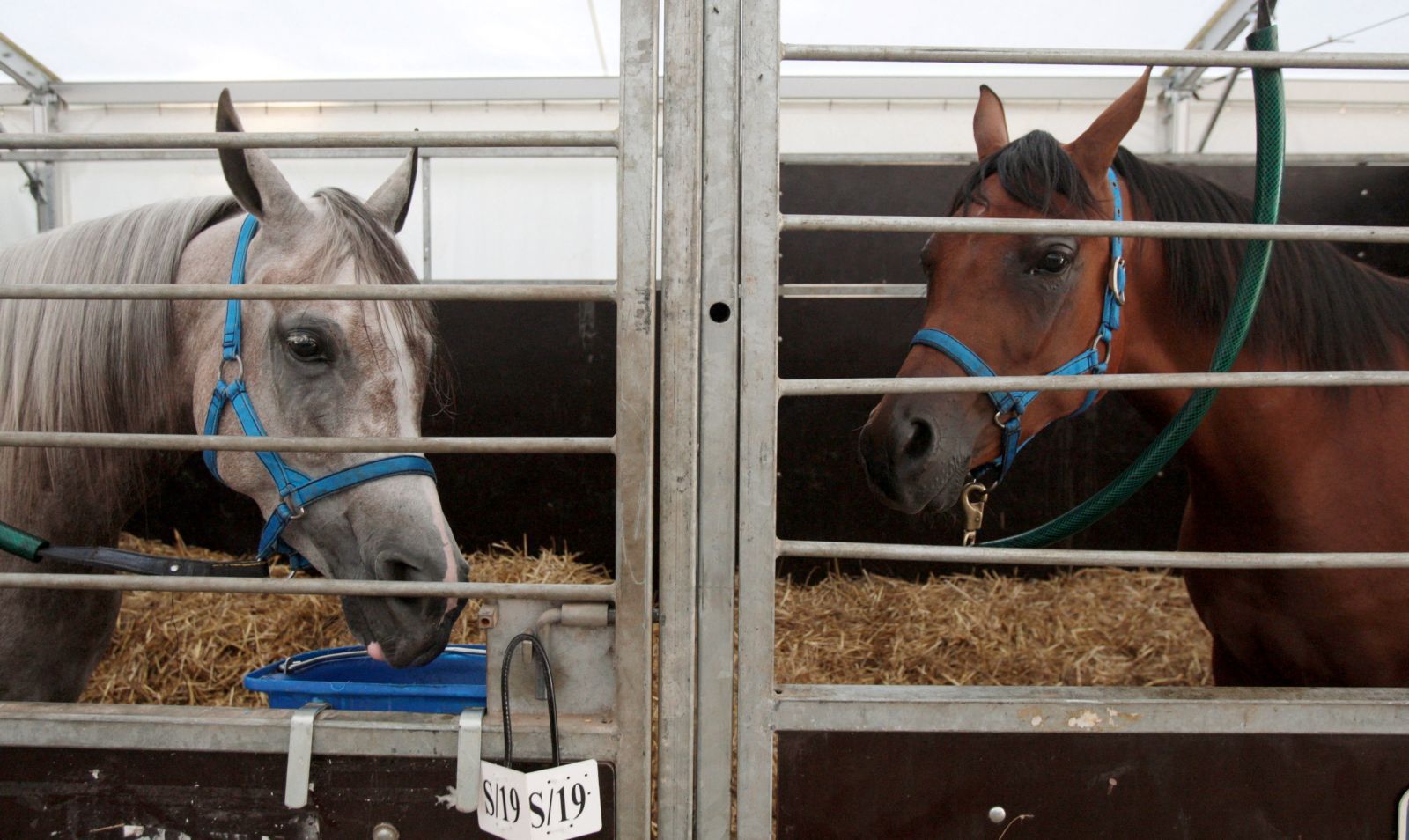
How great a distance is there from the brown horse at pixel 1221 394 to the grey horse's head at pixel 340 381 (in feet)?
2.63

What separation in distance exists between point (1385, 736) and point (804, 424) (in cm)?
233

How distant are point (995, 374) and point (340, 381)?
1.16 meters

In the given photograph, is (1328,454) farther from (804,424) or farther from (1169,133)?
(1169,133)

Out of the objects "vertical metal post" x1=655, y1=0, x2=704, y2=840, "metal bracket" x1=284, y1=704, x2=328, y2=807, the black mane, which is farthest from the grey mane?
the black mane

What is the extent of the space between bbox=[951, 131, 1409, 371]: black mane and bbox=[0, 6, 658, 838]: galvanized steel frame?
3.10ft

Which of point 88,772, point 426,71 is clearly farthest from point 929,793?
A: point 426,71

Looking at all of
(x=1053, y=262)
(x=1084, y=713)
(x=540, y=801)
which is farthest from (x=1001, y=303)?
(x=540, y=801)

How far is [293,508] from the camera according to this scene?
54.6 inches

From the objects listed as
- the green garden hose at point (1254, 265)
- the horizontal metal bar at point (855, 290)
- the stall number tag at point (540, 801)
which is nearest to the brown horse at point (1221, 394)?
the green garden hose at point (1254, 265)

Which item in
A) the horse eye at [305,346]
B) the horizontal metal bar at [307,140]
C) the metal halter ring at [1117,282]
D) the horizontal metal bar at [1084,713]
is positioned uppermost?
the horizontal metal bar at [307,140]

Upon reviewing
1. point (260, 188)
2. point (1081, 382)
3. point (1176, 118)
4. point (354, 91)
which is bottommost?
point (1081, 382)

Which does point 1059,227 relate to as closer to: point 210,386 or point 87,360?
point 210,386

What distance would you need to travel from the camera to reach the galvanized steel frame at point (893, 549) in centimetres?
100

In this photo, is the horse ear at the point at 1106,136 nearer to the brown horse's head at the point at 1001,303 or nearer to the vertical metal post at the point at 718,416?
the brown horse's head at the point at 1001,303
